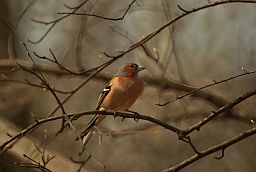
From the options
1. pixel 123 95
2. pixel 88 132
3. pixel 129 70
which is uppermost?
pixel 129 70

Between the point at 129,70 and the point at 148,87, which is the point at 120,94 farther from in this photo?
the point at 148,87

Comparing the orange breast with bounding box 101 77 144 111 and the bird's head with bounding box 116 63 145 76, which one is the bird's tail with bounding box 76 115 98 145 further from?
the bird's head with bounding box 116 63 145 76

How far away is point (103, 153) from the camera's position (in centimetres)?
989

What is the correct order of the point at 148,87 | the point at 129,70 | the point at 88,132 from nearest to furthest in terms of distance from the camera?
1. the point at 88,132
2. the point at 129,70
3. the point at 148,87

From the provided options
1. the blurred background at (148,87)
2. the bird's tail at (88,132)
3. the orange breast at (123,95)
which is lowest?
the bird's tail at (88,132)

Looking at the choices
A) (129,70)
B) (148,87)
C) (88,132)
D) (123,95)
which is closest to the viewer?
(88,132)

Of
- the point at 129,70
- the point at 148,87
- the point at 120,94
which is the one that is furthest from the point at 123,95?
the point at 148,87

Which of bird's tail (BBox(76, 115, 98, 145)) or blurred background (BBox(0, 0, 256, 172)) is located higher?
blurred background (BBox(0, 0, 256, 172))

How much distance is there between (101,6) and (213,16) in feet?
6.58

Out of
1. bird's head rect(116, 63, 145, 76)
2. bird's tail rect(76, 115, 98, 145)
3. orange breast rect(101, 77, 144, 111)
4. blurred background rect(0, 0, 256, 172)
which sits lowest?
bird's tail rect(76, 115, 98, 145)

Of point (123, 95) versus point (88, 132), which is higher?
point (123, 95)

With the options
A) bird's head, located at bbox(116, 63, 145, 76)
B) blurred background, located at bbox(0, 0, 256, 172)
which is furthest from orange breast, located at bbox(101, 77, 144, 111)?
blurred background, located at bbox(0, 0, 256, 172)

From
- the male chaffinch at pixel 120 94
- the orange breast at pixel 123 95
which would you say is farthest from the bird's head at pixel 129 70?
the orange breast at pixel 123 95

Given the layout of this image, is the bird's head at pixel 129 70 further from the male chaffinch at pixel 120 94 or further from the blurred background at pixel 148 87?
the blurred background at pixel 148 87
